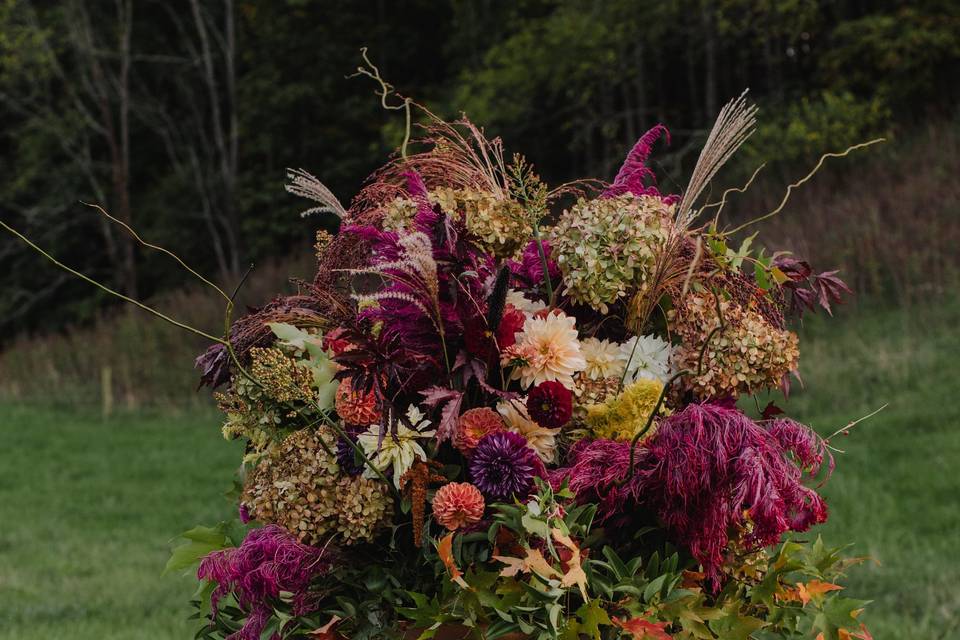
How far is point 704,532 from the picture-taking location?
2051mm

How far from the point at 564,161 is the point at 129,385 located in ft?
30.3

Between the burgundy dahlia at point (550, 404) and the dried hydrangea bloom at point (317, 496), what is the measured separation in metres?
0.33

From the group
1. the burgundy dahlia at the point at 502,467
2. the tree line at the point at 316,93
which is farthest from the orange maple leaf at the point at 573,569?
the tree line at the point at 316,93

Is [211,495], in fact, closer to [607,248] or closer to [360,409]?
[360,409]

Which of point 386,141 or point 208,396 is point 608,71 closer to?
point 386,141

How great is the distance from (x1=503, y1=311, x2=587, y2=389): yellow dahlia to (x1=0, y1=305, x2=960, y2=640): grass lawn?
2.84 meters

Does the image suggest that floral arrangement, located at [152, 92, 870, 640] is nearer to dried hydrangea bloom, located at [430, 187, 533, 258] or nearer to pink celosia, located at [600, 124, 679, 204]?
dried hydrangea bloom, located at [430, 187, 533, 258]

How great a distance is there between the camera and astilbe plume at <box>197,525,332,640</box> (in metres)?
2.16

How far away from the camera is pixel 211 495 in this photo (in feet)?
28.3

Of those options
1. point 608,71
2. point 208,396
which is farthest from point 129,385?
point 608,71

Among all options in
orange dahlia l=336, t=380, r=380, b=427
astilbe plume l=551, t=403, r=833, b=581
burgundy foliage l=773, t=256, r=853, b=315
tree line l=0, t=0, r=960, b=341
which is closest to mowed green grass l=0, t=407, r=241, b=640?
orange dahlia l=336, t=380, r=380, b=427

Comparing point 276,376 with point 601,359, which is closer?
point 276,376

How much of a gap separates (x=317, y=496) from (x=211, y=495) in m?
6.83

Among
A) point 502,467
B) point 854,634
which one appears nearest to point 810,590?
point 854,634
